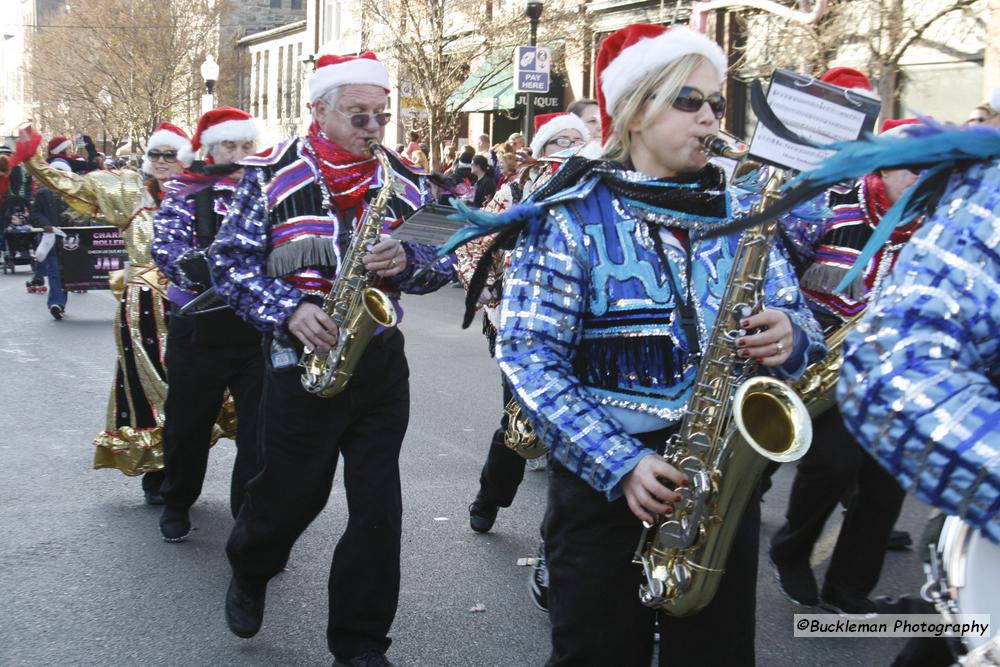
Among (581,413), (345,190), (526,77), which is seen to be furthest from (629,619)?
(526,77)

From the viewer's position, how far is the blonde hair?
2.70 m

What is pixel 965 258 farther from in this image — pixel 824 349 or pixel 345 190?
pixel 345 190

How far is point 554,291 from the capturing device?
2574mm

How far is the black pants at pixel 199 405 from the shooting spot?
5.28 metres

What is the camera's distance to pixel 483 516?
5.81 metres

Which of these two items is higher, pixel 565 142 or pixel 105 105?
pixel 105 105

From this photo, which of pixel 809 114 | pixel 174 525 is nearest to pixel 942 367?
pixel 809 114

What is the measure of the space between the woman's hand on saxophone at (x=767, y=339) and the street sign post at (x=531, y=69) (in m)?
15.6

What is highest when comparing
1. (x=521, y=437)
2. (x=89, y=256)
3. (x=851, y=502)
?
(x=89, y=256)

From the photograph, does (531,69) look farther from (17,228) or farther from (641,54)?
(641,54)

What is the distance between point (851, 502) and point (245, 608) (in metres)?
2.35

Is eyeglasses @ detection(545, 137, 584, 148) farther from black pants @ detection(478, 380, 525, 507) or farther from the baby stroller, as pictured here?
the baby stroller

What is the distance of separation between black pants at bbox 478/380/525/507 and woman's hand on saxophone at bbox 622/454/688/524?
3.18m

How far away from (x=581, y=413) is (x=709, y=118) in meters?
0.72
